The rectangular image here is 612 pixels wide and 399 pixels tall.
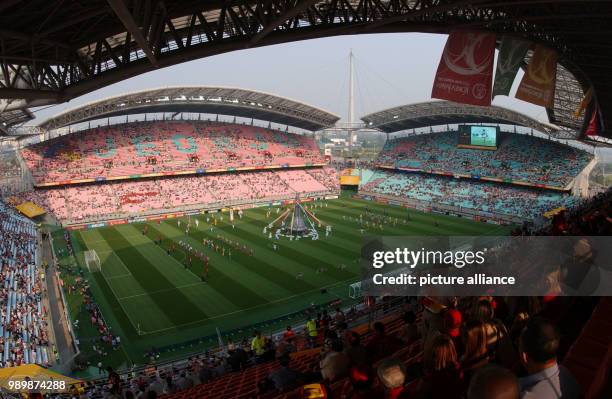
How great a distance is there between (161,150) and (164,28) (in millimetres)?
53439

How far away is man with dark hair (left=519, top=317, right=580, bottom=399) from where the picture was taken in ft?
8.30

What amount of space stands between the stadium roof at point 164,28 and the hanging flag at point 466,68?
3.90 ft

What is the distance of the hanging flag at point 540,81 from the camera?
17641 mm

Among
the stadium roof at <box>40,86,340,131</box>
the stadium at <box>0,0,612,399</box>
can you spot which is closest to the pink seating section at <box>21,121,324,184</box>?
the stadium at <box>0,0,612,399</box>

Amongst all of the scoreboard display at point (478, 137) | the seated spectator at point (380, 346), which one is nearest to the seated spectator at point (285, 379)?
the seated spectator at point (380, 346)

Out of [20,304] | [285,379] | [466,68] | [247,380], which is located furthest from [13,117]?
[285,379]

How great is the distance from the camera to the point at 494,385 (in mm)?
2188

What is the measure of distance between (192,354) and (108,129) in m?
51.5

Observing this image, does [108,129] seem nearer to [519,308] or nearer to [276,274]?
[276,274]

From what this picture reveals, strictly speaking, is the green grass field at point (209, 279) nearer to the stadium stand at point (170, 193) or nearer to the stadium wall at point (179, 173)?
the stadium stand at point (170, 193)

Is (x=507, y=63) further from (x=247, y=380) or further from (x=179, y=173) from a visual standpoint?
(x=179, y=173)

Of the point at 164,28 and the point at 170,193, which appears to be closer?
Result: the point at 164,28

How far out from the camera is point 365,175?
74438mm

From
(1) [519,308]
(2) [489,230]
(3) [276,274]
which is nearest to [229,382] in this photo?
(1) [519,308]
